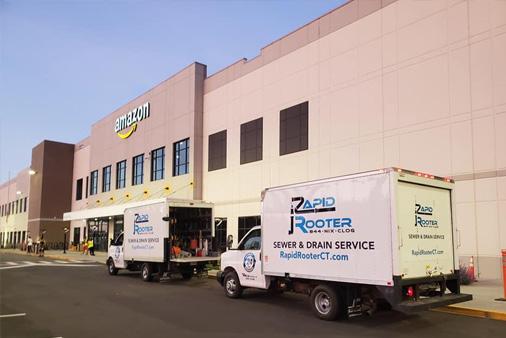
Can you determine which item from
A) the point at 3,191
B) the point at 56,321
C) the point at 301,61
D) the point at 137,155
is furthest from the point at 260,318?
the point at 3,191

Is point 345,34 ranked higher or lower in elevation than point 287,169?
higher

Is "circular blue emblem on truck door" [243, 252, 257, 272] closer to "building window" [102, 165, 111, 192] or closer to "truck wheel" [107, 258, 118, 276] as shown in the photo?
"truck wheel" [107, 258, 118, 276]

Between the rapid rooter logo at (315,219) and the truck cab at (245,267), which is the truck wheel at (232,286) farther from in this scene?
the rapid rooter logo at (315,219)

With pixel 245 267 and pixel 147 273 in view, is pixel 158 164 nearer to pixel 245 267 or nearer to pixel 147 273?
pixel 147 273

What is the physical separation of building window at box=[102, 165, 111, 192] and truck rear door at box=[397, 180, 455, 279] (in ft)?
128

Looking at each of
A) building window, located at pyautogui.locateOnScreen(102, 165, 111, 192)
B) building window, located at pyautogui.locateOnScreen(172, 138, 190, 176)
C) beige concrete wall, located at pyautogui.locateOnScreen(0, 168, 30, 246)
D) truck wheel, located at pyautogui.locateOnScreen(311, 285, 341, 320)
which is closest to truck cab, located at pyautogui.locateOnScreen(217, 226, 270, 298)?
truck wheel, located at pyautogui.locateOnScreen(311, 285, 341, 320)

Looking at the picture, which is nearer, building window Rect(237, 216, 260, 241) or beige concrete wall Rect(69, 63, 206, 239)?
building window Rect(237, 216, 260, 241)

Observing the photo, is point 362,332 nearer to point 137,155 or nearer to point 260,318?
point 260,318

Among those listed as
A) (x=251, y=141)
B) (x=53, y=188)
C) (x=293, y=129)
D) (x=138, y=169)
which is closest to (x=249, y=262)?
(x=293, y=129)

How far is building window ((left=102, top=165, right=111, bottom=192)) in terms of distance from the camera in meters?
44.5

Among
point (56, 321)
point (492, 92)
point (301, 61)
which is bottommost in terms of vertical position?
point (56, 321)

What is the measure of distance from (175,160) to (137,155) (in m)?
7.06

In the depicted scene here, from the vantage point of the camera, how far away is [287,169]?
23297 mm

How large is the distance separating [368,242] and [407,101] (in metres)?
10.8
